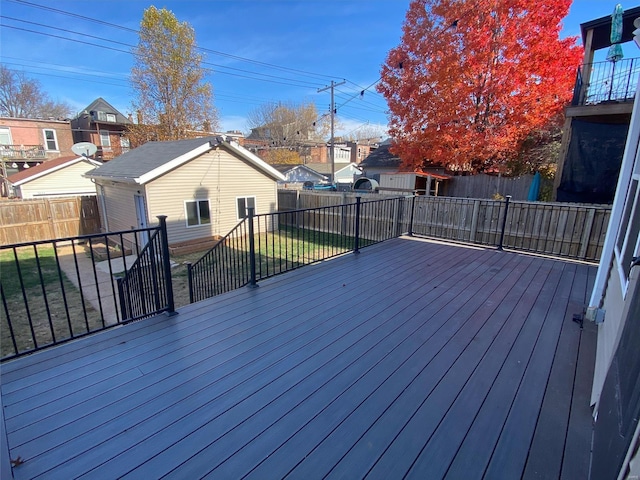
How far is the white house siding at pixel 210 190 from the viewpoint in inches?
366

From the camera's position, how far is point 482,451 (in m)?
1.46

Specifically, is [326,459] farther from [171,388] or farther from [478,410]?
[171,388]

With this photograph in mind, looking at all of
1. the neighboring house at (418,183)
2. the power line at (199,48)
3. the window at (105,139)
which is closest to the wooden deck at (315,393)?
the neighboring house at (418,183)

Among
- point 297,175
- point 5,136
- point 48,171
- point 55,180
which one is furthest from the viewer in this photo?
point 297,175

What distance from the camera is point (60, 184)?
1423cm

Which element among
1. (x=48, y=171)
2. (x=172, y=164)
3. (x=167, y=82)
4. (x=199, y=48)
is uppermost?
(x=199, y=48)

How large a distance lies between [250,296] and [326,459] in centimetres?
206

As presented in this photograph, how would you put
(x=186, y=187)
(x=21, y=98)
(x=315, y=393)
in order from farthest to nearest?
(x=21, y=98) → (x=186, y=187) → (x=315, y=393)

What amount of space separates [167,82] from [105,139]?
1070cm

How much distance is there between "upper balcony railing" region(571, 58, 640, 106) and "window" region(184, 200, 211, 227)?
36.0 ft

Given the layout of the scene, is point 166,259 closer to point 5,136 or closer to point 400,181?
point 400,181

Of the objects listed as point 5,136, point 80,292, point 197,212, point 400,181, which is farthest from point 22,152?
point 80,292

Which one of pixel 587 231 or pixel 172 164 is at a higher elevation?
pixel 172 164

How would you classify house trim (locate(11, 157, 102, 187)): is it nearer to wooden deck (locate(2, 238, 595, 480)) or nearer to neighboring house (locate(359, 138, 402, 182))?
neighboring house (locate(359, 138, 402, 182))
